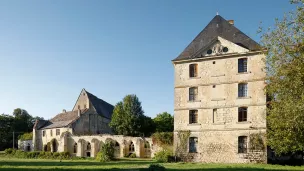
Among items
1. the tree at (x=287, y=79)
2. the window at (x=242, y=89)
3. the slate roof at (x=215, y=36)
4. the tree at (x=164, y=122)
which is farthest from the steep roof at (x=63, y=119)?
the tree at (x=287, y=79)

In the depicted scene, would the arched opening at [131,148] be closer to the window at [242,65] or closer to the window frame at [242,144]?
the window frame at [242,144]

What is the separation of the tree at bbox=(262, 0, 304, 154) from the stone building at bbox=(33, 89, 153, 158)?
20.7m

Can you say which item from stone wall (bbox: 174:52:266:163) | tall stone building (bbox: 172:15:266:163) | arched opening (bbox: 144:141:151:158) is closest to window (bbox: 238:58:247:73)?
tall stone building (bbox: 172:15:266:163)

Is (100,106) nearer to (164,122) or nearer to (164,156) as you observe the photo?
(164,122)

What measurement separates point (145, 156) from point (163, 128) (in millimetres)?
20962

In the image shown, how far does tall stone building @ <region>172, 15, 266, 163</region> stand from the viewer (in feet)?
94.5

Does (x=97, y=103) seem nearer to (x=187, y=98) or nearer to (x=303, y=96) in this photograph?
(x=187, y=98)

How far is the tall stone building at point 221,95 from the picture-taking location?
94.5 feet

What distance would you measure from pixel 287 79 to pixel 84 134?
37.5 meters

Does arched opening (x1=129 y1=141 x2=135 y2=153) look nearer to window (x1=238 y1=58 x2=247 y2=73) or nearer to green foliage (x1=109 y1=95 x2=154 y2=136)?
green foliage (x1=109 y1=95 x2=154 y2=136)

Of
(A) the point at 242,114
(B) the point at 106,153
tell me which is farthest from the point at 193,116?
(B) the point at 106,153

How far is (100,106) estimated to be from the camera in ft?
198

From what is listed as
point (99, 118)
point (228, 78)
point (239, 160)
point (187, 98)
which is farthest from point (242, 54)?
point (99, 118)

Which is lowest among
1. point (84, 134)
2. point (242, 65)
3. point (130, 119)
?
point (84, 134)
